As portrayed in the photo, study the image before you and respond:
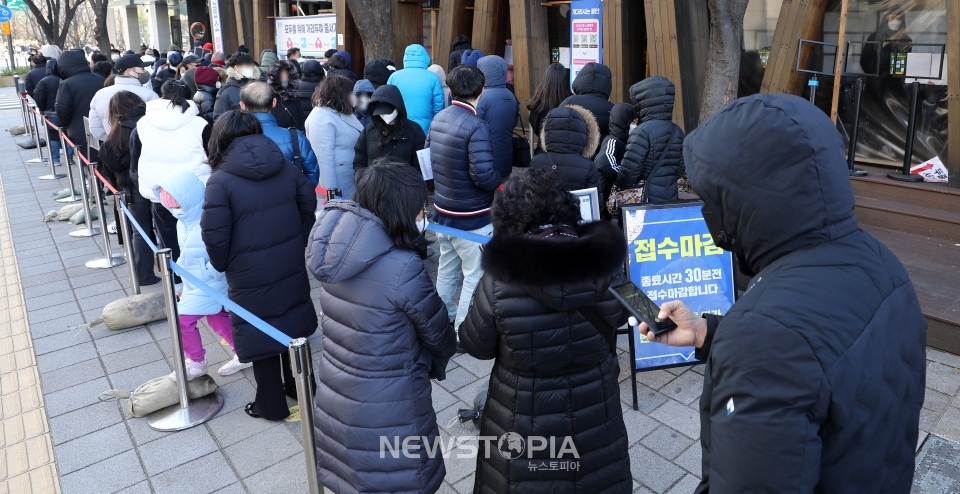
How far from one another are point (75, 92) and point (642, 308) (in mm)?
9414

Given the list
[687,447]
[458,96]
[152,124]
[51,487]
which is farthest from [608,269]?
[152,124]

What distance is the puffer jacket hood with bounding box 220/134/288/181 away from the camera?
392cm

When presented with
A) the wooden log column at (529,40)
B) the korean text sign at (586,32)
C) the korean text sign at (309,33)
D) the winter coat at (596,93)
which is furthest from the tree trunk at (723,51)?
the korean text sign at (309,33)

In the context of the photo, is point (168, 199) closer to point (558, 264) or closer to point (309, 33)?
point (558, 264)

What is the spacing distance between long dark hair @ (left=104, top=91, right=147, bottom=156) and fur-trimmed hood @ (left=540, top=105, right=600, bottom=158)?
3985 millimetres

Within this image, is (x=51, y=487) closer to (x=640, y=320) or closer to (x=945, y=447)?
(x=640, y=320)

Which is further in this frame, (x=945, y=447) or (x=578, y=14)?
(x=578, y=14)

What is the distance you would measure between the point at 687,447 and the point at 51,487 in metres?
3.60

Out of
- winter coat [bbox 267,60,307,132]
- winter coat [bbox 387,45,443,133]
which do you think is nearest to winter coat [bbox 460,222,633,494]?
winter coat [bbox 387,45,443,133]

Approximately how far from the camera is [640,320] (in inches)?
77.5

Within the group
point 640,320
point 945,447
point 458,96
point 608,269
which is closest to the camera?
point 640,320

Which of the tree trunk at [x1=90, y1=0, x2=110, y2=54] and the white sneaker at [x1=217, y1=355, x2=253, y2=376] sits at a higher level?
the tree trunk at [x1=90, y1=0, x2=110, y2=54]

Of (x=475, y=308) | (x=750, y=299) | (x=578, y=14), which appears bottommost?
(x=475, y=308)

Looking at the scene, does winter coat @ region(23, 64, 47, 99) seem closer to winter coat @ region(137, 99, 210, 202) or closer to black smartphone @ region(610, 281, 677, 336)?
winter coat @ region(137, 99, 210, 202)
